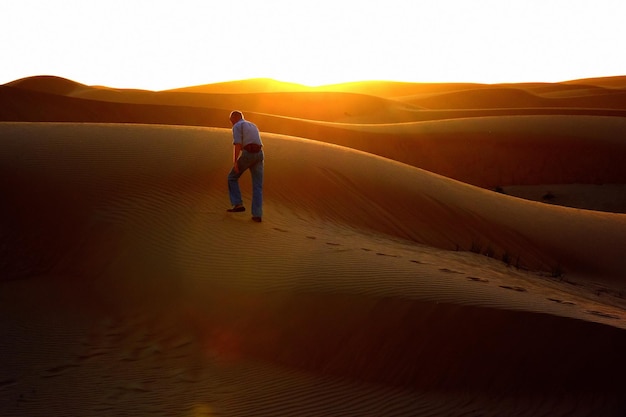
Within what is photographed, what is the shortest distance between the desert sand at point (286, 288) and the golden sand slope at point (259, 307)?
3cm

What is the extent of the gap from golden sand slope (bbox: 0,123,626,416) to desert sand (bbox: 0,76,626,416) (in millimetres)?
28

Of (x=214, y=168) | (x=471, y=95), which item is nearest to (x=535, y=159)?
(x=214, y=168)

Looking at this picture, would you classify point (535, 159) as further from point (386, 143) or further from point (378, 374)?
point (378, 374)

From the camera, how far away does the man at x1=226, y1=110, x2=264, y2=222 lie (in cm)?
955

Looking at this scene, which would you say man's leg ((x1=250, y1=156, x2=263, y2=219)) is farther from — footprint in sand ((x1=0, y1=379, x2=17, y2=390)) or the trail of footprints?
footprint in sand ((x1=0, y1=379, x2=17, y2=390))

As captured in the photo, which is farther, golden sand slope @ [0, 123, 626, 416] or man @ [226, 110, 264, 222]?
man @ [226, 110, 264, 222]

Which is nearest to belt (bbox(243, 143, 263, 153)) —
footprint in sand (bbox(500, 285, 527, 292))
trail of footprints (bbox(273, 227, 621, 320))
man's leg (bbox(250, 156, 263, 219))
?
man's leg (bbox(250, 156, 263, 219))

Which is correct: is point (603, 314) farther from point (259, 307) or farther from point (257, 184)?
point (257, 184)

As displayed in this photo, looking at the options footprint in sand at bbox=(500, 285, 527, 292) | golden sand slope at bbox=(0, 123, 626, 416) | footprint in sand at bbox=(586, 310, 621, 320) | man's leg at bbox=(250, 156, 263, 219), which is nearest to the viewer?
golden sand slope at bbox=(0, 123, 626, 416)

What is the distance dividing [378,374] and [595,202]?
21.3m

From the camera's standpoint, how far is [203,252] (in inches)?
341

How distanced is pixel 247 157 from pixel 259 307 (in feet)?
10.2

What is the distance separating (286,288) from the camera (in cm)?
752

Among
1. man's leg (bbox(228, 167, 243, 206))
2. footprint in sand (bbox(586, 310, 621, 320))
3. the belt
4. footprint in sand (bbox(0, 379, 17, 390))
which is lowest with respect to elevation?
footprint in sand (bbox(586, 310, 621, 320))
